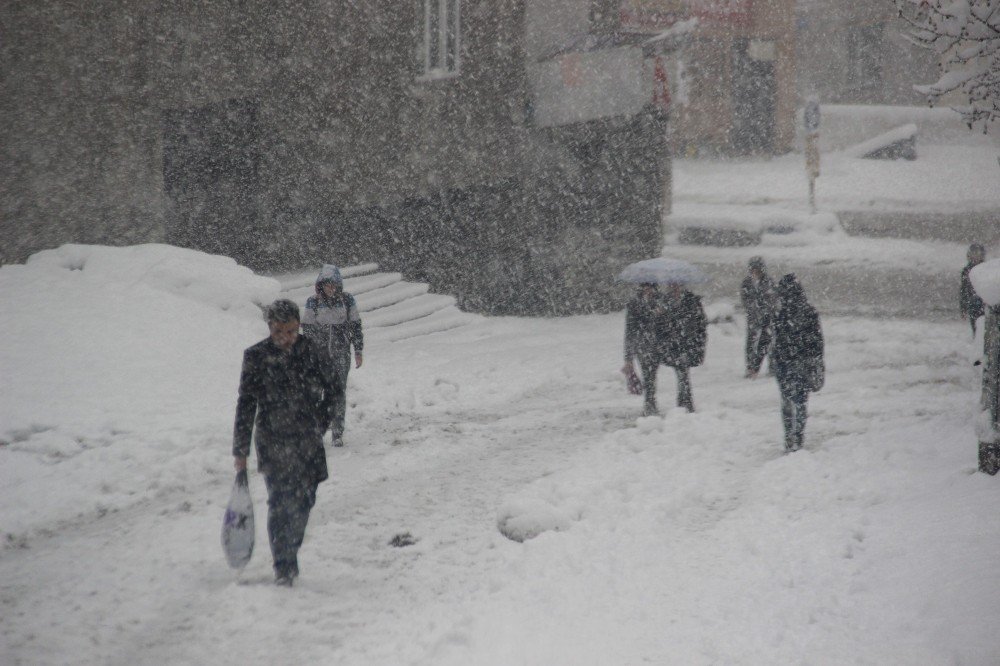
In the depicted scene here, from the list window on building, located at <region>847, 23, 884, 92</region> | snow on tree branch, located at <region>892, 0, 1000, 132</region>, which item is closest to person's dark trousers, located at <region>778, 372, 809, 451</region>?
snow on tree branch, located at <region>892, 0, 1000, 132</region>

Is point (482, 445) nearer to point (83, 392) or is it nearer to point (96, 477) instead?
point (96, 477)

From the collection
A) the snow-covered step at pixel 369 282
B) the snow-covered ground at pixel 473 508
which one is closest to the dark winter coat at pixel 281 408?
the snow-covered ground at pixel 473 508

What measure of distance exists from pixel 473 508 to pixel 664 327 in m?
3.61

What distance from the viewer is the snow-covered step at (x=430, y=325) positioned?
1573 centimetres

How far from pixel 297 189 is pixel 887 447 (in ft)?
41.1

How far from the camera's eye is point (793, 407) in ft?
29.7

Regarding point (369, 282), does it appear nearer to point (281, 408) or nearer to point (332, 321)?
point (332, 321)

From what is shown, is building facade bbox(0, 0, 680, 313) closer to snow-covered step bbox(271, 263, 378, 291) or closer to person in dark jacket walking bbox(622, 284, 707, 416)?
snow-covered step bbox(271, 263, 378, 291)

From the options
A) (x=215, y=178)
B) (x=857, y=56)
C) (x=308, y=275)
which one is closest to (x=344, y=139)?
(x=215, y=178)

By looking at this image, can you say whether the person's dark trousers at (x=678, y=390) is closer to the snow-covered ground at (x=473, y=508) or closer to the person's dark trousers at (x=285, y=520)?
the snow-covered ground at (x=473, y=508)

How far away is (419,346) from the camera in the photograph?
50.0ft

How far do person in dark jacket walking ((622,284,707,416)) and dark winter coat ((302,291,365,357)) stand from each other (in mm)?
3086

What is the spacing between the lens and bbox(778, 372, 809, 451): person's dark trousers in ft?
29.2

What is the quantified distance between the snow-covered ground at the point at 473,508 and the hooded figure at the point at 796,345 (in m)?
0.68
